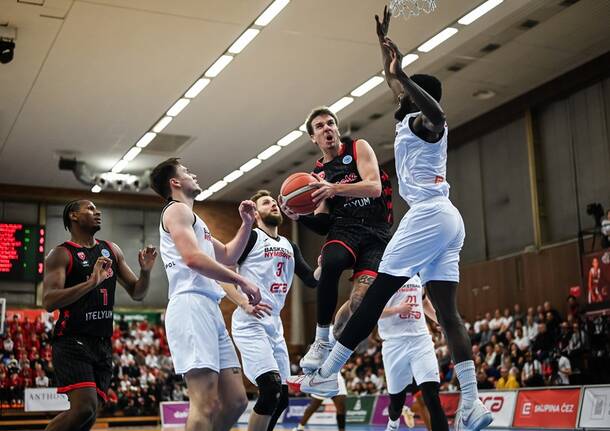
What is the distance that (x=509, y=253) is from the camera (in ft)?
60.8

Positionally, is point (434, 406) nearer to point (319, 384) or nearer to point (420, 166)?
point (319, 384)

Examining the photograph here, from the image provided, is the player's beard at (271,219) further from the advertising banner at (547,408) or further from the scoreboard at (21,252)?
the scoreboard at (21,252)

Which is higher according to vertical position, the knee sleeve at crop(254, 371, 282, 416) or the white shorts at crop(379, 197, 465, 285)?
the white shorts at crop(379, 197, 465, 285)

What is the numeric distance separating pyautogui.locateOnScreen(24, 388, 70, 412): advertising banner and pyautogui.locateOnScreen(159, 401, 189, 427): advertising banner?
2.48m

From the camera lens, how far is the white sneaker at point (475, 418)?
14.5 ft

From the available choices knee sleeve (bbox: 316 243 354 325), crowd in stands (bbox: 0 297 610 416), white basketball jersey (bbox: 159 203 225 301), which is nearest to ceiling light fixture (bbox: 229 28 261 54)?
crowd in stands (bbox: 0 297 610 416)

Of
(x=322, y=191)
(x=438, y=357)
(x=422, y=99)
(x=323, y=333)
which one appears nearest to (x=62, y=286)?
(x=323, y=333)

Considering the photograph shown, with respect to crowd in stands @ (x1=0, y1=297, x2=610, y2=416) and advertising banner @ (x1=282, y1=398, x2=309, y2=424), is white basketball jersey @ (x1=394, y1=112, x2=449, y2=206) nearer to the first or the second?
crowd in stands @ (x1=0, y1=297, x2=610, y2=416)

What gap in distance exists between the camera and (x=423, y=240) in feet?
15.3

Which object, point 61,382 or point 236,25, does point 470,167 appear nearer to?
point 236,25

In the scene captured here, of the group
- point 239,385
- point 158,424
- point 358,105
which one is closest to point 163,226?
point 239,385

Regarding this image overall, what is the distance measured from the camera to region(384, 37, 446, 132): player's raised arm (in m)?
4.52

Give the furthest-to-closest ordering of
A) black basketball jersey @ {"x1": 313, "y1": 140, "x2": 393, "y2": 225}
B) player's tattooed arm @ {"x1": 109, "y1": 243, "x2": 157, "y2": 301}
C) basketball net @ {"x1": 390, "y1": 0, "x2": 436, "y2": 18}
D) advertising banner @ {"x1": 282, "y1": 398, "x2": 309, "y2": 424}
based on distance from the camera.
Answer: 1. advertising banner @ {"x1": 282, "y1": 398, "x2": 309, "y2": 424}
2. basketball net @ {"x1": 390, "y1": 0, "x2": 436, "y2": 18}
3. player's tattooed arm @ {"x1": 109, "y1": 243, "x2": 157, "y2": 301}
4. black basketball jersey @ {"x1": 313, "y1": 140, "x2": 393, "y2": 225}

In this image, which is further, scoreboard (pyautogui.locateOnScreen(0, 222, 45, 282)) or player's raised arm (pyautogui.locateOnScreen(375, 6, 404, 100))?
scoreboard (pyautogui.locateOnScreen(0, 222, 45, 282))
